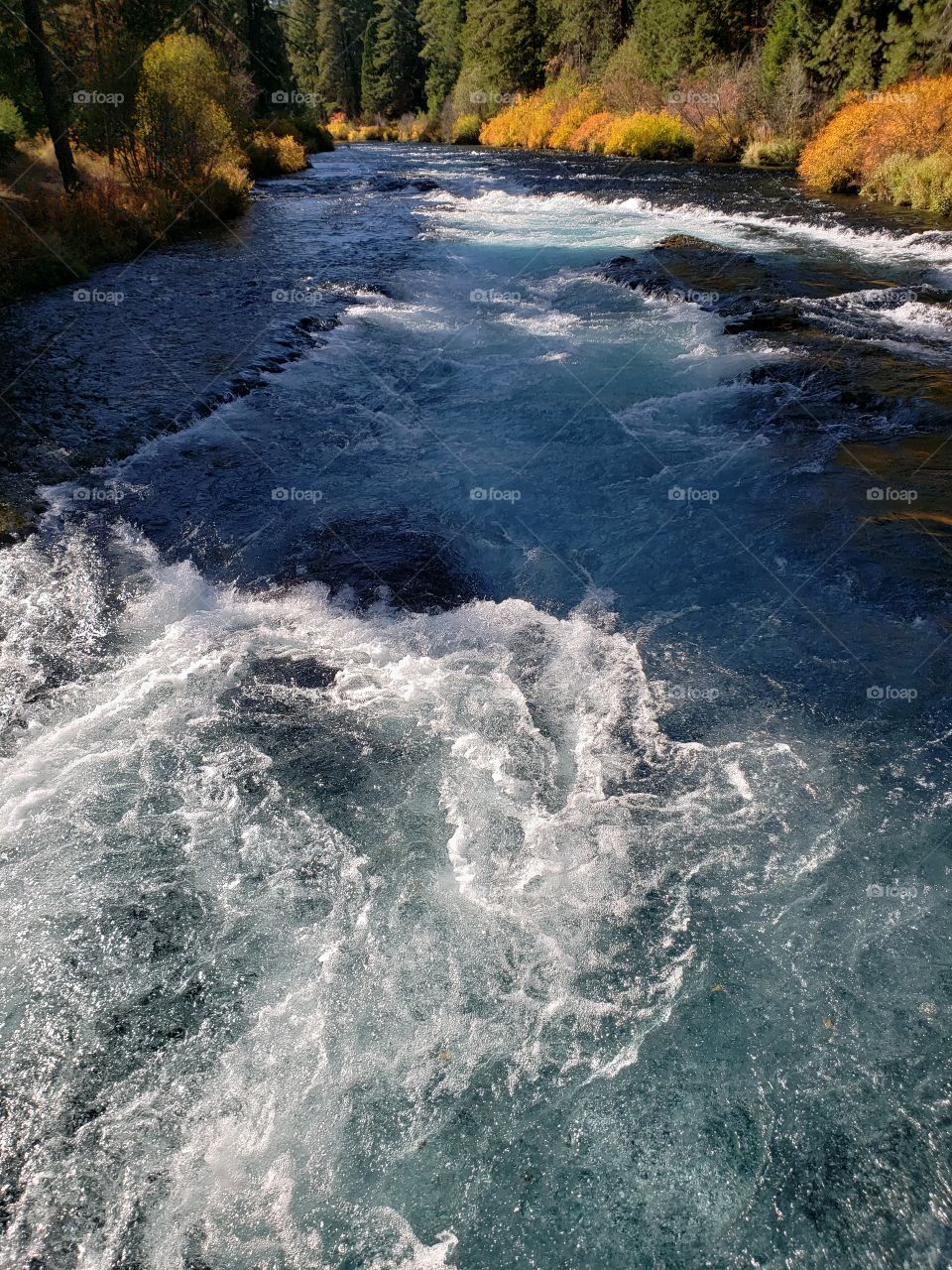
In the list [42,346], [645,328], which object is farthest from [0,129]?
[645,328]

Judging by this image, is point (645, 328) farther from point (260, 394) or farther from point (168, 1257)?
point (168, 1257)

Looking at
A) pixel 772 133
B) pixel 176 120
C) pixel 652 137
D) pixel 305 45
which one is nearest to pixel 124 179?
pixel 176 120

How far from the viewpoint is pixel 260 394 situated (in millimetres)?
10328

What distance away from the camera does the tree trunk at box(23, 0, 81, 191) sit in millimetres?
15820

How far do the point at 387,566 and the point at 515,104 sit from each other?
179ft

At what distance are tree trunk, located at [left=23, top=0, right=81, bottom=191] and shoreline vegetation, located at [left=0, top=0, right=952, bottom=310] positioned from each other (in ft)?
0.16

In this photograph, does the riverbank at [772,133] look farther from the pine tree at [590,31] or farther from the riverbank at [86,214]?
the riverbank at [86,214]

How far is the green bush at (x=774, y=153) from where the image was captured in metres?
26.2

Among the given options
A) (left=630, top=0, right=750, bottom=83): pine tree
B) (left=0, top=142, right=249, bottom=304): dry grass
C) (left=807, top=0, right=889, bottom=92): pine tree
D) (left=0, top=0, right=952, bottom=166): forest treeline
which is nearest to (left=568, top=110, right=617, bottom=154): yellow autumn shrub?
(left=0, top=0, right=952, bottom=166): forest treeline

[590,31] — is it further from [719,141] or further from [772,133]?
[772,133]

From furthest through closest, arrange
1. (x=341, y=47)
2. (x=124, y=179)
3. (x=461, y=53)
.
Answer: (x=341, y=47) → (x=461, y=53) → (x=124, y=179)

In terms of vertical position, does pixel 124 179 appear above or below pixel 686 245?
above

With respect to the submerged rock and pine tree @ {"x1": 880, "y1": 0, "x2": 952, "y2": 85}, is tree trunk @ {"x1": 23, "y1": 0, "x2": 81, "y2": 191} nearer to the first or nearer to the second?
the submerged rock

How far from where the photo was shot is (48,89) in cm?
1619
